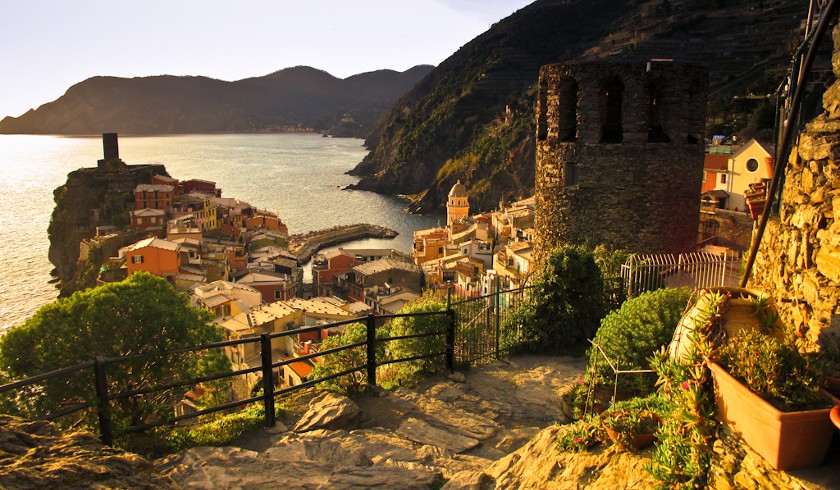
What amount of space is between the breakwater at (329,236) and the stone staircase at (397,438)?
54302 millimetres

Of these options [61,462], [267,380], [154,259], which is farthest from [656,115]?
[154,259]

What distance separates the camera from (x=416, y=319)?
269 inches

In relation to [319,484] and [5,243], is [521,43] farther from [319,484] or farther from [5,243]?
[319,484]

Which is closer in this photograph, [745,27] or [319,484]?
[319,484]

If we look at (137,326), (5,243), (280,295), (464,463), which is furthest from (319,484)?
(5,243)

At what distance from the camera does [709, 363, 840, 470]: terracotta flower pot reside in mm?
2234

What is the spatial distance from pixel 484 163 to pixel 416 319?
80870mm

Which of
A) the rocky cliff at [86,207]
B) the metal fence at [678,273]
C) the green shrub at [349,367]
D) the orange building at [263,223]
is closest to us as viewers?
the green shrub at [349,367]

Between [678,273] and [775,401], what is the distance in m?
7.40

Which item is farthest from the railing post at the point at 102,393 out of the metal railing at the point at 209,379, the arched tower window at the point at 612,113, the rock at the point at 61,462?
the arched tower window at the point at 612,113

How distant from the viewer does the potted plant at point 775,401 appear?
2244 millimetres

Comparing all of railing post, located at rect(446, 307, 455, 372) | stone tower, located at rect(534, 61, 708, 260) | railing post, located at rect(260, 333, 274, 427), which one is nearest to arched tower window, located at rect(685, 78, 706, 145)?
stone tower, located at rect(534, 61, 708, 260)

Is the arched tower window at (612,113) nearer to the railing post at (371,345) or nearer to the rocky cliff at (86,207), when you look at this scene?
the railing post at (371,345)

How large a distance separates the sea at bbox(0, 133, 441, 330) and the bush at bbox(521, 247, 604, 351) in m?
41.4
